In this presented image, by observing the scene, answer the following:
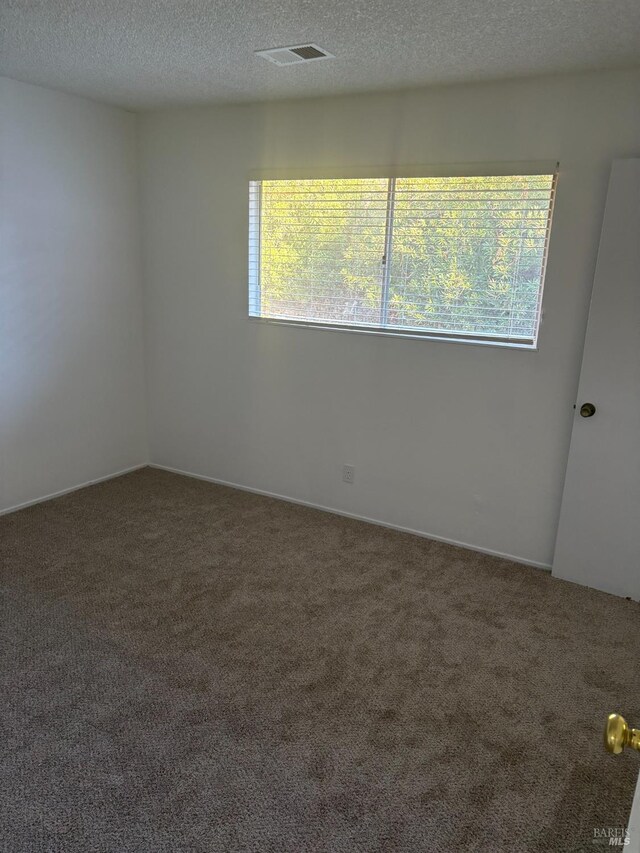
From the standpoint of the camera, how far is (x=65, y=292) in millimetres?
3973

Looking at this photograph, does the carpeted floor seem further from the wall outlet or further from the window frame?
the window frame

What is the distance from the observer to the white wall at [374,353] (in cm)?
301

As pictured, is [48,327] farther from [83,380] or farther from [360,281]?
[360,281]

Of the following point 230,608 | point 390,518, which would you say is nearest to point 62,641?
point 230,608

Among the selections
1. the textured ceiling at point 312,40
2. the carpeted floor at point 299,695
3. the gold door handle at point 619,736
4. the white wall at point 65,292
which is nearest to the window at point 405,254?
the textured ceiling at point 312,40

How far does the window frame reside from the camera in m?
3.05

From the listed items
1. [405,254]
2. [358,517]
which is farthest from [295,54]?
[358,517]

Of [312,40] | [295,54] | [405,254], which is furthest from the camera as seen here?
[405,254]

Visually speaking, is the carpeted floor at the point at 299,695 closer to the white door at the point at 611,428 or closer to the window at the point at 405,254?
the white door at the point at 611,428

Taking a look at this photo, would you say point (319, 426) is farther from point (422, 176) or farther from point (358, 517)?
point (422, 176)

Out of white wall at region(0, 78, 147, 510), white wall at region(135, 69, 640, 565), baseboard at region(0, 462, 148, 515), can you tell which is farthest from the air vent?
baseboard at region(0, 462, 148, 515)

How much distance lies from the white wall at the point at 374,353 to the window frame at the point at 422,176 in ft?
0.13

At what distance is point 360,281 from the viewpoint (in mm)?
3654

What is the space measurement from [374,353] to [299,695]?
203 cm
